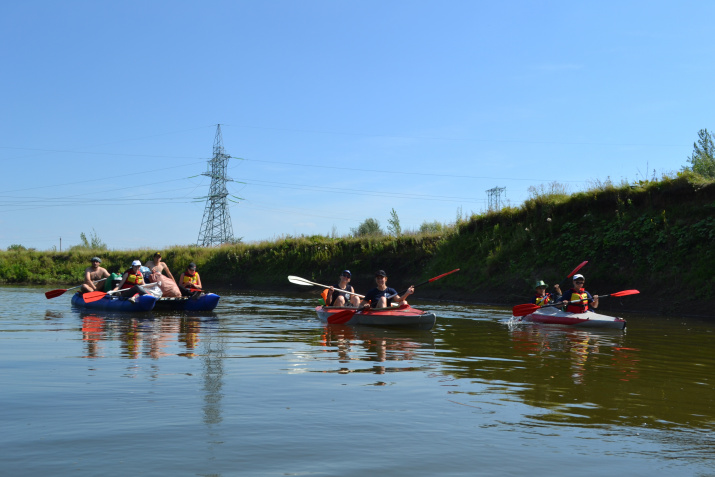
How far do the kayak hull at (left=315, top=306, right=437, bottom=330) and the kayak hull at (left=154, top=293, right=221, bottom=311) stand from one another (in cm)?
458

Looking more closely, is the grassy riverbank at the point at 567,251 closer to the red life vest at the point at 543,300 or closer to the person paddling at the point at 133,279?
the red life vest at the point at 543,300

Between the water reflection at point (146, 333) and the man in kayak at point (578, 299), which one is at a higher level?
the man in kayak at point (578, 299)

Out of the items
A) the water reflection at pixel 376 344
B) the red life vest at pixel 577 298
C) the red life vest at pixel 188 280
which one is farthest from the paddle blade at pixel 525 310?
the red life vest at pixel 188 280

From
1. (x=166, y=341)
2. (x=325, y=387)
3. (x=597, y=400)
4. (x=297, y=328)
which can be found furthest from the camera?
(x=297, y=328)

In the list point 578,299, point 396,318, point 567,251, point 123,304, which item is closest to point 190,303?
point 123,304

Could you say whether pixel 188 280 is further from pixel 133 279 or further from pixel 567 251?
pixel 567 251

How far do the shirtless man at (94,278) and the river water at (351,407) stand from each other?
310 inches

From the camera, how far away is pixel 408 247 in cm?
3278

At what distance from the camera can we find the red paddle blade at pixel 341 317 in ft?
44.7

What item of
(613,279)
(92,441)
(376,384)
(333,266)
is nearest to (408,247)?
(333,266)

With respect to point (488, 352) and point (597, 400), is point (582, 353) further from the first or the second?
point (597, 400)

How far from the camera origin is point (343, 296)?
15305 mm

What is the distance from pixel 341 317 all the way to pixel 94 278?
953 cm

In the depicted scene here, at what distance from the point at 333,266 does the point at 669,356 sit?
26.2 m
